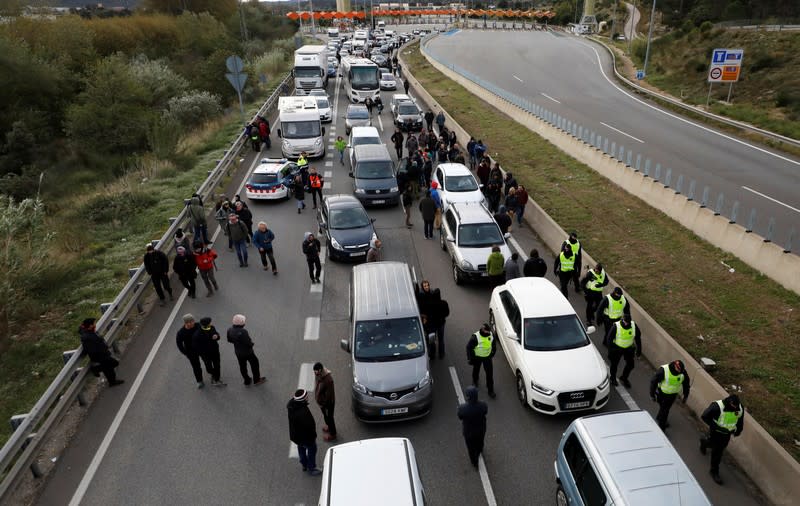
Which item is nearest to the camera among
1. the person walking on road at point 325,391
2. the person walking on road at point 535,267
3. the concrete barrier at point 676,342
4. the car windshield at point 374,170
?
the concrete barrier at point 676,342

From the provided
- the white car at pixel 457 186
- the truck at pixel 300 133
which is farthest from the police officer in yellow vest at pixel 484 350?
the truck at pixel 300 133

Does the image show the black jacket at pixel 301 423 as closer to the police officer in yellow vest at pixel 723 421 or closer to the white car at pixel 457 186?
the police officer in yellow vest at pixel 723 421

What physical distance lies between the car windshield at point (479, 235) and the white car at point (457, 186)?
3.18m

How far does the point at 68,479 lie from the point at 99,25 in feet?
161

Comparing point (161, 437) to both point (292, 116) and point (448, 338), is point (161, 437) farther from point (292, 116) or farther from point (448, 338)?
point (292, 116)

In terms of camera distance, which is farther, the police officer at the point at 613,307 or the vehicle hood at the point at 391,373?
the police officer at the point at 613,307

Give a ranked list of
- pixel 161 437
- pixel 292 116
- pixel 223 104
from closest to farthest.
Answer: pixel 161 437, pixel 292 116, pixel 223 104

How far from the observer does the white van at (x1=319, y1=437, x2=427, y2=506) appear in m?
5.65

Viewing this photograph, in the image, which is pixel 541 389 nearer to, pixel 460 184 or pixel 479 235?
pixel 479 235

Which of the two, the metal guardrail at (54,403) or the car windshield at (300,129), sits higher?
the car windshield at (300,129)

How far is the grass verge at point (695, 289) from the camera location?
10.1 m

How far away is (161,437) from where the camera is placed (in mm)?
8922

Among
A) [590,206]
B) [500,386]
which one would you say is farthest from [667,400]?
[590,206]

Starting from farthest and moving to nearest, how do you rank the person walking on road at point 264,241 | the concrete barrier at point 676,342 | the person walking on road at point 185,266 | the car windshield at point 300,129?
the car windshield at point 300,129 < the person walking on road at point 264,241 < the person walking on road at point 185,266 < the concrete barrier at point 676,342
